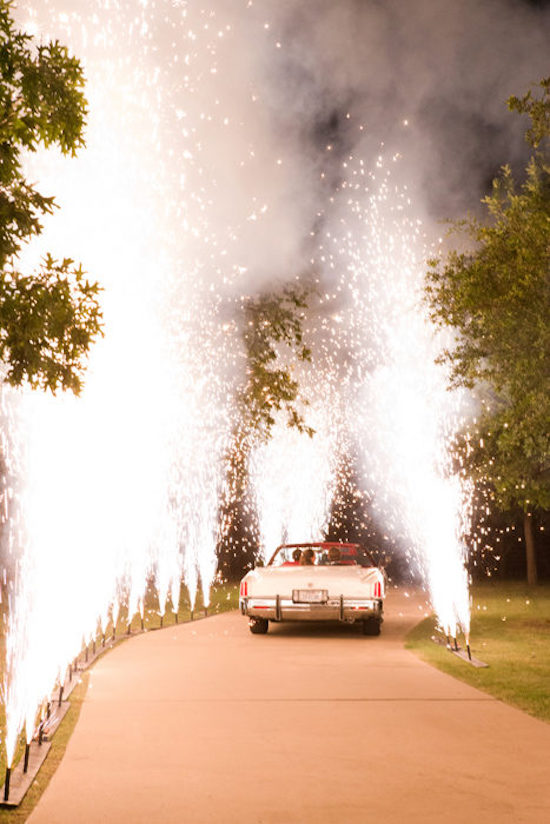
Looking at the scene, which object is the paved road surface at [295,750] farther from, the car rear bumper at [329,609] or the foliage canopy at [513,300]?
the foliage canopy at [513,300]

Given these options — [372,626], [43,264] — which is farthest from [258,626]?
[43,264]

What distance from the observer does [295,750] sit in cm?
610

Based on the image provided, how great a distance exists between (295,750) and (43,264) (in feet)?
17.8

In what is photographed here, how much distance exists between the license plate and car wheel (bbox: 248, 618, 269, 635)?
1221 millimetres

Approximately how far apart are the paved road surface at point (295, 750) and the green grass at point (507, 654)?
43 cm

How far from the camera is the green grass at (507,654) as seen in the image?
876 centimetres

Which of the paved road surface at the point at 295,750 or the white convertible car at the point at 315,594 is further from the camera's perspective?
the white convertible car at the point at 315,594

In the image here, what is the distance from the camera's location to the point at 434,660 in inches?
443

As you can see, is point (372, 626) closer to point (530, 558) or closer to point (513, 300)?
point (513, 300)

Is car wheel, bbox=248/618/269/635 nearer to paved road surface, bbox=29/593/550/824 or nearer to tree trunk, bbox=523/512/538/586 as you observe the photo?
paved road surface, bbox=29/593/550/824

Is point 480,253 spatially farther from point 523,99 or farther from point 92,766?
point 92,766

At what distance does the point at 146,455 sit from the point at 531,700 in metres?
25.3

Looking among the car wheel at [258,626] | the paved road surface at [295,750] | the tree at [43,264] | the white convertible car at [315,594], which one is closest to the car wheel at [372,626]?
the white convertible car at [315,594]

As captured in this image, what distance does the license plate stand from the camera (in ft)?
44.6
